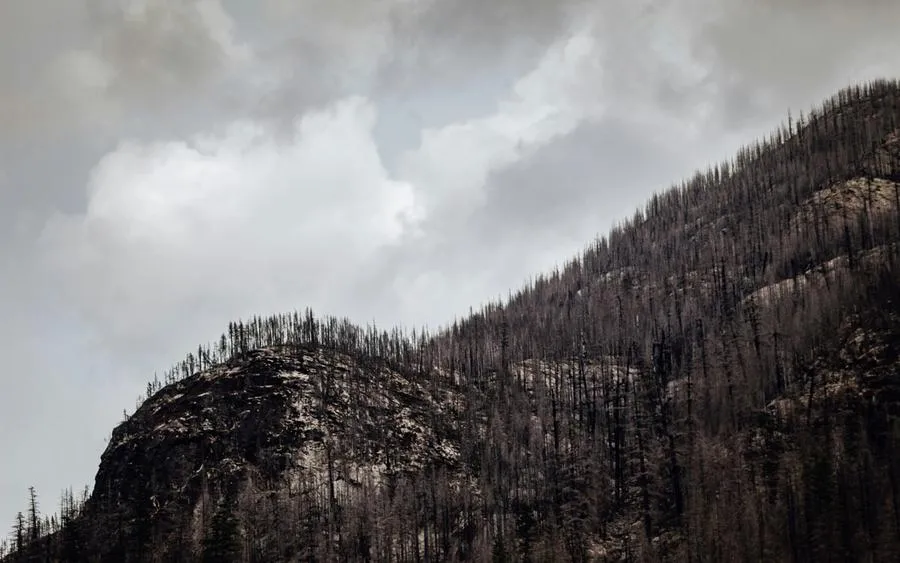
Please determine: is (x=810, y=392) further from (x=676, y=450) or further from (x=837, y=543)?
(x=837, y=543)

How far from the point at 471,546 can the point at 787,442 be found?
6384cm

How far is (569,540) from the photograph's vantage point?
180 meters

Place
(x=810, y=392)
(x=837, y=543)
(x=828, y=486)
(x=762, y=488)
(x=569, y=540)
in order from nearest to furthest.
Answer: (x=837, y=543) < (x=828, y=486) < (x=762, y=488) < (x=569, y=540) < (x=810, y=392)

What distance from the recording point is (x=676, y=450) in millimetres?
199250

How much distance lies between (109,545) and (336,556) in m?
47.9

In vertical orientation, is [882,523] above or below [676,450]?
below

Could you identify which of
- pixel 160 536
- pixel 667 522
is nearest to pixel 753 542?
pixel 667 522

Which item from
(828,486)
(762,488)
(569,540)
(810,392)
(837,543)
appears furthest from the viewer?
(810,392)

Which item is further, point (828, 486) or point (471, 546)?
point (471, 546)

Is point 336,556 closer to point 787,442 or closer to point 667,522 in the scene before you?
point 667,522

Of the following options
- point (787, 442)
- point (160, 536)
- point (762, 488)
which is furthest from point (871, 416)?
point (160, 536)

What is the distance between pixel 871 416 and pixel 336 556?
103368 mm

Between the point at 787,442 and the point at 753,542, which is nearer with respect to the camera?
the point at 753,542

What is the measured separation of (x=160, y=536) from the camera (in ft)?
647
